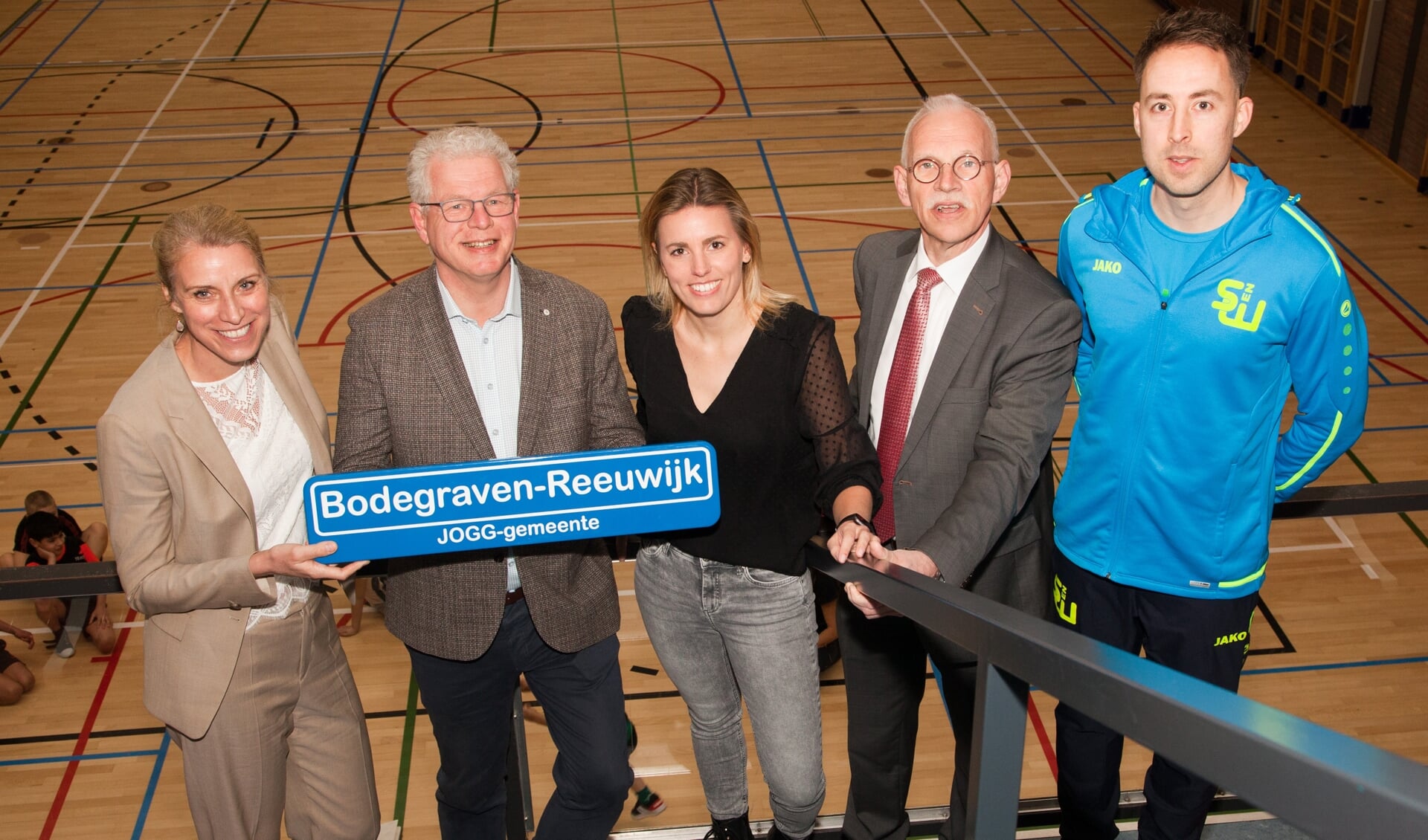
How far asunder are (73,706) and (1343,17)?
12156 mm

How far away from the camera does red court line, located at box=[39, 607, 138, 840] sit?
498cm

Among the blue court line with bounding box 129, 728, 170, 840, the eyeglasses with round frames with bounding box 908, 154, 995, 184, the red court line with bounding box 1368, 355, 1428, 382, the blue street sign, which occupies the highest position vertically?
the eyeglasses with round frames with bounding box 908, 154, 995, 184

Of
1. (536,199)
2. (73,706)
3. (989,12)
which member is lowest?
(73,706)

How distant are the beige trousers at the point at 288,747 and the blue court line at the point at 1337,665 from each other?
177 inches

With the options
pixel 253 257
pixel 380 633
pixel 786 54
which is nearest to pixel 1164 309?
pixel 253 257

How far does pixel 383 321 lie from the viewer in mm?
2318

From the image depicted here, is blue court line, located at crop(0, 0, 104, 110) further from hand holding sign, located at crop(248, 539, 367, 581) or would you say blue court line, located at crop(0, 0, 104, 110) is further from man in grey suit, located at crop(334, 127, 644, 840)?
hand holding sign, located at crop(248, 539, 367, 581)

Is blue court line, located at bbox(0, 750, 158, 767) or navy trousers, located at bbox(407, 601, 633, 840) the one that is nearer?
navy trousers, located at bbox(407, 601, 633, 840)

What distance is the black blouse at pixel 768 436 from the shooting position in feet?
7.90

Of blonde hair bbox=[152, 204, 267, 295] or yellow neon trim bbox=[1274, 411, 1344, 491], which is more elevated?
blonde hair bbox=[152, 204, 267, 295]

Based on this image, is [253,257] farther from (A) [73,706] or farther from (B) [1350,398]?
(A) [73,706]

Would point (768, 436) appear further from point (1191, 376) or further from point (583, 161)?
point (583, 161)

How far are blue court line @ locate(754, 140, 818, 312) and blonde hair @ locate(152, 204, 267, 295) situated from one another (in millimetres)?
6254

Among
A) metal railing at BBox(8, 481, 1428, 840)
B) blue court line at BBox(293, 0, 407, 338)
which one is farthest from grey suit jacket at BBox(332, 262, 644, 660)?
blue court line at BBox(293, 0, 407, 338)
